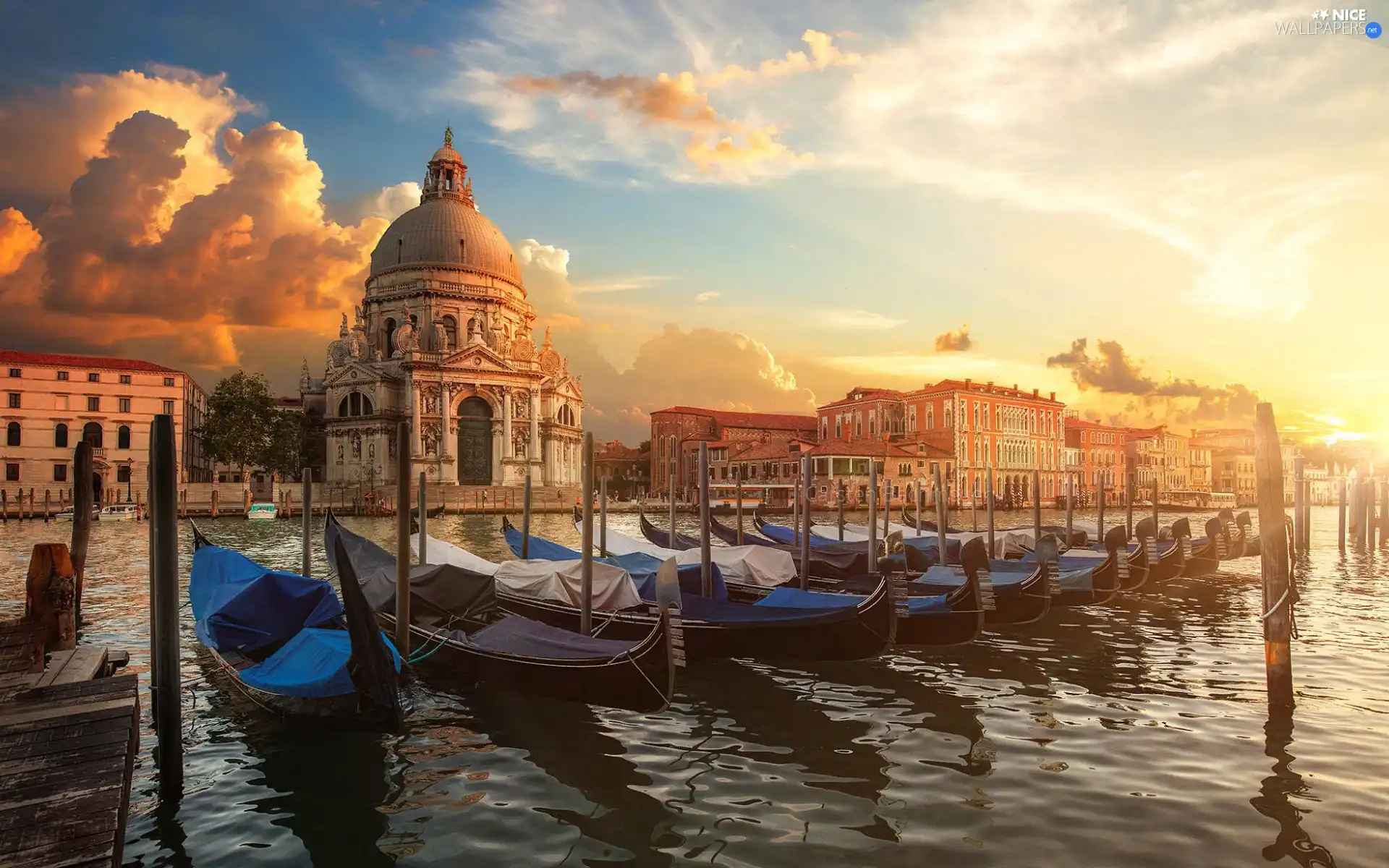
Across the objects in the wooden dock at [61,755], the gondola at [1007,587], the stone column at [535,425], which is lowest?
the gondola at [1007,587]

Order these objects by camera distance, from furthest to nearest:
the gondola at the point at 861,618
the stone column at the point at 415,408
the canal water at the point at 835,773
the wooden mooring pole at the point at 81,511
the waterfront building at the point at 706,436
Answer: the waterfront building at the point at 706,436, the stone column at the point at 415,408, the wooden mooring pole at the point at 81,511, the gondola at the point at 861,618, the canal water at the point at 835,773

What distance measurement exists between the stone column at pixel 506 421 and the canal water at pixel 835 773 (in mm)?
44653

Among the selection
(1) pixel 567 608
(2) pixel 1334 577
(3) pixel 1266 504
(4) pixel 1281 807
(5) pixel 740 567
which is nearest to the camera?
(4) pixel 1281 807

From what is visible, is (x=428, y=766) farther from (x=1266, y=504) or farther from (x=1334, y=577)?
(x=1334, y=577)

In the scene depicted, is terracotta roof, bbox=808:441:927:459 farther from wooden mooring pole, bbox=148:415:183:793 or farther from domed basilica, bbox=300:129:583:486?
wooden mooring pole, bbox=148:415:183:793

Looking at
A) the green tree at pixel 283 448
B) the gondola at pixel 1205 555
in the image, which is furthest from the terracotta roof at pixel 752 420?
the gondola at pixel 1205 555

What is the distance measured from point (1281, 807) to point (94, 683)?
25.2 ft

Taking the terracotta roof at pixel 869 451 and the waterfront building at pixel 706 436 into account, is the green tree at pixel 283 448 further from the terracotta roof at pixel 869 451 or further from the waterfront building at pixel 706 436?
the terracotta roof at pixel 869 451

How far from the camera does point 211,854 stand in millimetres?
4965

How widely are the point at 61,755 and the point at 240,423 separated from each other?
5064cm

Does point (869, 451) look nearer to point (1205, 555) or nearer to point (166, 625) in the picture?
point (1205, 555)

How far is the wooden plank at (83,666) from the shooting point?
247 inches

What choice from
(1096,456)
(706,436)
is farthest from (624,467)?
(1096,456)

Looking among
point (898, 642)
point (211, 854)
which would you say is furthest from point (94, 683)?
point (898, 642)
